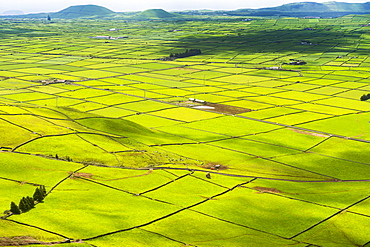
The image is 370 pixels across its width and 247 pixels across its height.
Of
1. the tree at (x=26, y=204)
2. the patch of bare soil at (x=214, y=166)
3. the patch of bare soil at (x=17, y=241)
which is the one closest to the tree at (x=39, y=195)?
the tree at (x=26, y=204)

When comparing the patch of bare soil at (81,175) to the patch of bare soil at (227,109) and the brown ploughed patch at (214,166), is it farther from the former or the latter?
the patch of bare soil at (227,109)

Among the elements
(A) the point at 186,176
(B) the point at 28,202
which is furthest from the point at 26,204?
(A) the point at 186,176

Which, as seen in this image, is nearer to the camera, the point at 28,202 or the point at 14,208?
the point at 14,208

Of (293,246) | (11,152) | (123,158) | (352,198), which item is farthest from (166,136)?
(293,246)

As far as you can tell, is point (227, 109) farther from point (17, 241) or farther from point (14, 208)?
point (17, 241)

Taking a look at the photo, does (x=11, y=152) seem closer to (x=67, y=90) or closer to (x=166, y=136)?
(x=166, y=136)

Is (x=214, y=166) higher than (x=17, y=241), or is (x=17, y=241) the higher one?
(x=17, y=241)
